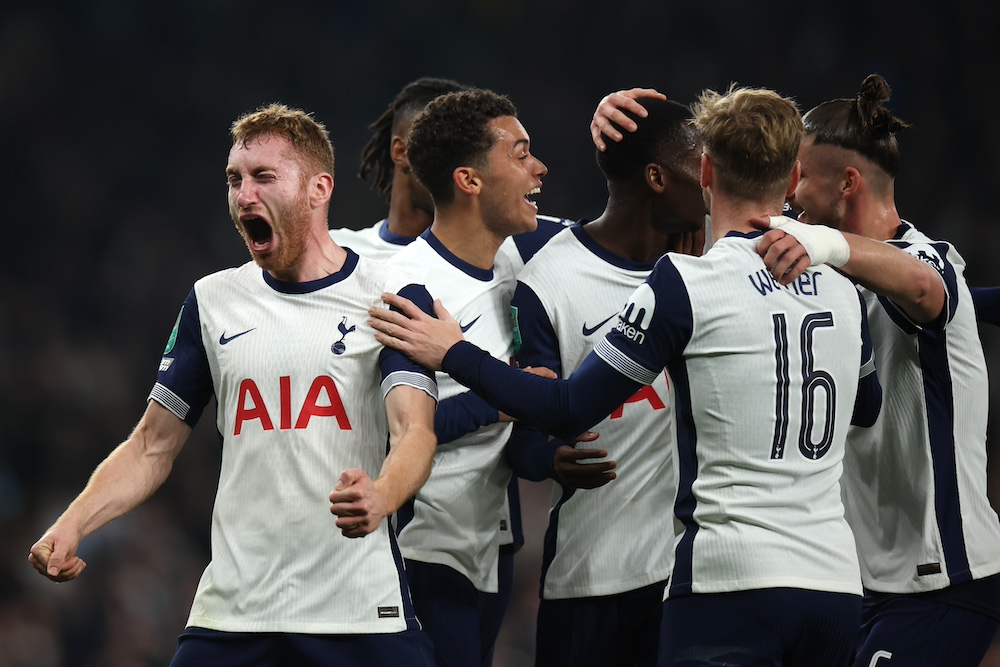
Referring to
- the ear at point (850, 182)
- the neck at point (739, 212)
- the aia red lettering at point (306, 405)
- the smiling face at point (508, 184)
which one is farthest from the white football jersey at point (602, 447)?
the aia red lettering at point (306, 405)

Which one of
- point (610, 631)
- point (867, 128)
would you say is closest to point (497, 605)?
point (610, 631)

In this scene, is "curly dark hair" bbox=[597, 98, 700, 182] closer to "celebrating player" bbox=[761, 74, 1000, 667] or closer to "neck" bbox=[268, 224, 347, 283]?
"celebrating player" bbox=[761, 74, 1000, 667]

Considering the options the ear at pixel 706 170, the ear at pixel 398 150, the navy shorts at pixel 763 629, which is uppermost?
the ear at pixel 398 150

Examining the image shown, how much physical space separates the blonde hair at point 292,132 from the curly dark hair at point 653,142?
107 cm

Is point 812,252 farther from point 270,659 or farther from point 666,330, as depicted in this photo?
point 270,659

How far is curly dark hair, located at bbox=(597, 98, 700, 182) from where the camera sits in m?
3.94

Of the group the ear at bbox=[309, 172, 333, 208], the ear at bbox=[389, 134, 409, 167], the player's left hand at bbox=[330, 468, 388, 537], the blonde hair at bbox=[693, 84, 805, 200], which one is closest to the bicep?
the player's left hand at bbox=[330, 468, 388, 537]

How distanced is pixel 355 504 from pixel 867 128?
2.30 meters

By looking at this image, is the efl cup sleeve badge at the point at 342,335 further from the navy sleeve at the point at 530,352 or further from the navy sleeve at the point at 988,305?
the navy sleeve at the point at 988,305

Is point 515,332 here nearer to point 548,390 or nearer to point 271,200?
point 548,390

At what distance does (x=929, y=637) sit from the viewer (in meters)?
3.55

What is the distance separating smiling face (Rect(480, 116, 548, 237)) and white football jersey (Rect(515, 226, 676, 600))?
0.25 meters

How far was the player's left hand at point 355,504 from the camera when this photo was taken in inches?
104

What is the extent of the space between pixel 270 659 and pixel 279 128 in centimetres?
146
